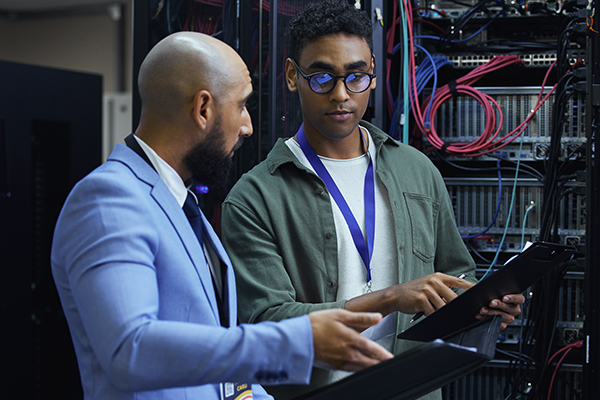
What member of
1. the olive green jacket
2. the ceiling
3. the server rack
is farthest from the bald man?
the ceiling

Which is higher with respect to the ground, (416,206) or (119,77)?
(119,77)

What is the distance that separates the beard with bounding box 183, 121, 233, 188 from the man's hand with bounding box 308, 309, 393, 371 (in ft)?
1.23

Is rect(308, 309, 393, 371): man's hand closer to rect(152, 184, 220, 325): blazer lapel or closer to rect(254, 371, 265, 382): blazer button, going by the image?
rect(254, 371, 265, 382): blazer button

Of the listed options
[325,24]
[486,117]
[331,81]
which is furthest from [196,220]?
[486,117]

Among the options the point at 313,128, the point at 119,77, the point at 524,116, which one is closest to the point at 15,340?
the point at 313,128

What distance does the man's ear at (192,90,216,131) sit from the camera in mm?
934

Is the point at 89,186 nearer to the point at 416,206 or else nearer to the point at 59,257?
the point at 59,257

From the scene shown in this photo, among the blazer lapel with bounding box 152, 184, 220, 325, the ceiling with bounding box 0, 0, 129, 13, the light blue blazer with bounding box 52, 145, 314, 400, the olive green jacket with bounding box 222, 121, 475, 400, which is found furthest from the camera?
the ceiling with bounding box 0, 0, 129, 13

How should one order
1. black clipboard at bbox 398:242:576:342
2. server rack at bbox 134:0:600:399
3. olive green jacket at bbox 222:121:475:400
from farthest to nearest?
server rack at bbox 134:0:600:399 < olive green jacket at bbox 222:121:475:400 < black clipboard at bbox 398:242:576:342

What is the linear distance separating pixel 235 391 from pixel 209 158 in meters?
0.42

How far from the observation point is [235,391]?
1.00 metres

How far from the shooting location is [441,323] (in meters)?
1.08

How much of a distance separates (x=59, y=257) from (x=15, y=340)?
5.79 feet

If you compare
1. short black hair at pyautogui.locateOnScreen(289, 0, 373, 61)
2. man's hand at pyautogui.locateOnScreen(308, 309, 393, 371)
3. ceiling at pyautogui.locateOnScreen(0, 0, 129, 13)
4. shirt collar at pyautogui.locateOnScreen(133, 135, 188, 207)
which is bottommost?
man's hand at pyautogui.locateOnScreen(308, 309, 393, 371)
